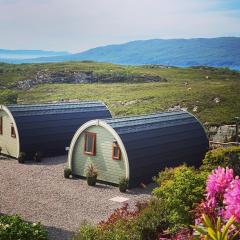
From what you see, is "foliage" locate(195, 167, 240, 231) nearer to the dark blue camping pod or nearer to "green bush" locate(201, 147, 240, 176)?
"green bush" locate(201, 147, 240, 176)

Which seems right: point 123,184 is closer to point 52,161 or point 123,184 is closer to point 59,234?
point 59,234

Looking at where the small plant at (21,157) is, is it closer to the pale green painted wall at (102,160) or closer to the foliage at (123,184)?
the pale green painted wall at (102,160)

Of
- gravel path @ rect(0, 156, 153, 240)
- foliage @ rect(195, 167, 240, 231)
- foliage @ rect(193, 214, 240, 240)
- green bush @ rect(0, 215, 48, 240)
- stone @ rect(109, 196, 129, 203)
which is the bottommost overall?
gravel path @ rect(0, 156, 153, 240)

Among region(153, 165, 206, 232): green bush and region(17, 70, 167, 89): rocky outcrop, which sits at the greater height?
region(17, 70, 167, 89): rocky outcrop

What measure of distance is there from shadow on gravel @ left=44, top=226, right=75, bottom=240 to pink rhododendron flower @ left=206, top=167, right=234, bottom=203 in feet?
38.0

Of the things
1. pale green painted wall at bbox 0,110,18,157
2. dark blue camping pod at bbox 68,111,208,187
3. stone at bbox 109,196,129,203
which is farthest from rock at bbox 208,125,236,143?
pale green painted wall at bbox 0,110,18,157

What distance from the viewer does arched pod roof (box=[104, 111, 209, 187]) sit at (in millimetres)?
24844

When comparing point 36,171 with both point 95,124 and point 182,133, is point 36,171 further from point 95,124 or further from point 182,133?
point 182,133

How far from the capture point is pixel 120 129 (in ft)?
82.1

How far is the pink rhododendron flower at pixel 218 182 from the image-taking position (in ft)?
22.2

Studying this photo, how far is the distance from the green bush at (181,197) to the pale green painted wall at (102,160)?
909 cm

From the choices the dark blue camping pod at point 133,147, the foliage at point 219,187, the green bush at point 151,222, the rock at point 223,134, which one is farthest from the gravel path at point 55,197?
the rock at point 223,134

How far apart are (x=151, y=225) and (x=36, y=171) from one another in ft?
49.9

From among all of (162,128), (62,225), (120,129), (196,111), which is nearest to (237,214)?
(62,225)
